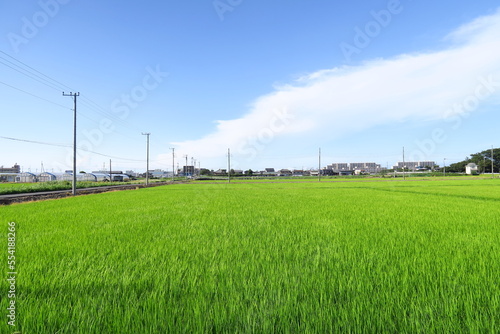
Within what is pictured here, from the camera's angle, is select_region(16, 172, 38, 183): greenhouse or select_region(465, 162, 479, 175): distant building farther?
select_region(465, 162, 479, 175): distant building

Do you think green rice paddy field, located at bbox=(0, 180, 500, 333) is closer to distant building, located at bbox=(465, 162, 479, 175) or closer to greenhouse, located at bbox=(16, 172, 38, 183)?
greenhouse, located at bbox=(16, 172, 38, 183)

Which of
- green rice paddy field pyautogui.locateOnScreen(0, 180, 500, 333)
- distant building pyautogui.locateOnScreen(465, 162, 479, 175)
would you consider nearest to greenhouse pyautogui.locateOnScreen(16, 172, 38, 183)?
green rice paddy field pyautogui.locateOnScreen(0, 180, 500, 333)

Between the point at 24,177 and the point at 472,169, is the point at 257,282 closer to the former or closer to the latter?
the point at 24,177

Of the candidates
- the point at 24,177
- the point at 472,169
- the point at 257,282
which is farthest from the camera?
the point at 472,169

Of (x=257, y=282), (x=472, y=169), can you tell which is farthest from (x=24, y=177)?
(x=472, y=169)

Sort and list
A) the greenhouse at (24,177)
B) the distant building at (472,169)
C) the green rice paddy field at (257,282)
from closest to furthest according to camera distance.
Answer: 1. the green rice paddy field at (257,282)
2. the greenhouse at (24,177)
3. the distant building at (472,169)

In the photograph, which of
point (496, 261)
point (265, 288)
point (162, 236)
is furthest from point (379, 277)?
point (162, 236)

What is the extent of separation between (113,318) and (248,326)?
1326mm

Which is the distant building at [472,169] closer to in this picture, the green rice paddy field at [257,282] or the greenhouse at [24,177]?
the green rice paddy field at [257,282]

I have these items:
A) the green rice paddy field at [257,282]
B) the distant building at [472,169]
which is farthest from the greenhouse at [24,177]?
the distant building at [472,169]

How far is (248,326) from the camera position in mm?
2229

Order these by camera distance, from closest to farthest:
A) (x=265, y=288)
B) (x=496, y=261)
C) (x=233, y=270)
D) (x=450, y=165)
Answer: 1. (x=265, y=288)
2. (x=233, y=270)
3. (x=496, y=261)
4. (x=450, y=165)

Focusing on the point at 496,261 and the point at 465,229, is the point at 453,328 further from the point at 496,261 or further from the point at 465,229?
the point at 465,229

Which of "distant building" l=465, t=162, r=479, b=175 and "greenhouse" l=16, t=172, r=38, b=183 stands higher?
"distant building" l=465, t=162, r=479, b=175
